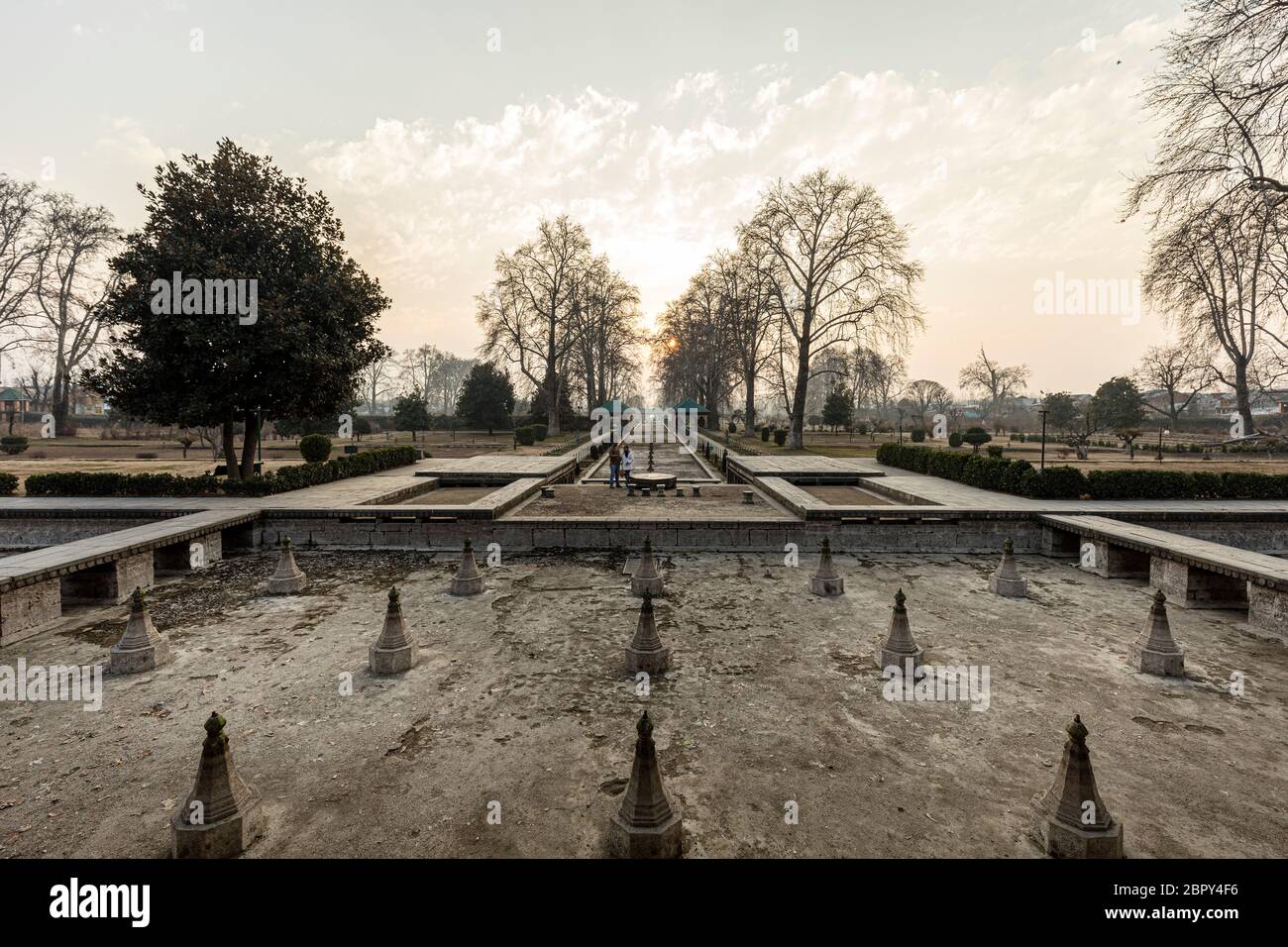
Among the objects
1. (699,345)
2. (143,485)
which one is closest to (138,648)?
(143,485)

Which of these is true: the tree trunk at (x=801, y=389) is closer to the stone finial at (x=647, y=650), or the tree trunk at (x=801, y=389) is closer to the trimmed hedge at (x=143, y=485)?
the trimmed hedge at (x=143, y=485)

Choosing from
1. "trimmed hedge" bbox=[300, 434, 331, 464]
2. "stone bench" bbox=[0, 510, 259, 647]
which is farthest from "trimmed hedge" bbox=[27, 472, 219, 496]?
"trimmed hedge" bbox=[300, 434, 331, 464]

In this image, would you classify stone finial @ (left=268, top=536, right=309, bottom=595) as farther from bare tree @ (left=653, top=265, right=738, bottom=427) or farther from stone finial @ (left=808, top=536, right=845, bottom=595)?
bare tree @ (left=653, top=265, right=738, bottom=427)

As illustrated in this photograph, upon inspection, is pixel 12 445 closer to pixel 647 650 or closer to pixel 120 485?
pixel 120 485

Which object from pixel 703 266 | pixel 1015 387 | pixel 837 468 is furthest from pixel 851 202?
pixel 1015 387

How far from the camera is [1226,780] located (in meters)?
4.05

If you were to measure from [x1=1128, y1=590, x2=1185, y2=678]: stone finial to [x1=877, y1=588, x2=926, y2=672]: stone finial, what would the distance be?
2324mm

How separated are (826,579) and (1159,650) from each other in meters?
3.80

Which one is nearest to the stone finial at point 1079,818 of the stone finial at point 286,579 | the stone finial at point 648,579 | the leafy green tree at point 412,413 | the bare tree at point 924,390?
the stone finial at point 648,579

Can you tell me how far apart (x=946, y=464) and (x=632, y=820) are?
18938 mm

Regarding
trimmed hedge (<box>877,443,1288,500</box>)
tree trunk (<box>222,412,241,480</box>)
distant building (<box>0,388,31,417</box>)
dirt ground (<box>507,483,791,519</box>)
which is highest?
distant building (<box>0,388,31,417</box>)

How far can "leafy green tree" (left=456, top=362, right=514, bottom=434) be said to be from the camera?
158 ft
